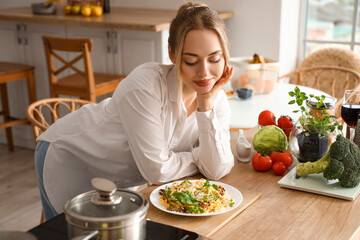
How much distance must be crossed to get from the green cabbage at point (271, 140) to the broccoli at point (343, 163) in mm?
238

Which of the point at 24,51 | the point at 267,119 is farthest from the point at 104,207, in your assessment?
the point at 24,51

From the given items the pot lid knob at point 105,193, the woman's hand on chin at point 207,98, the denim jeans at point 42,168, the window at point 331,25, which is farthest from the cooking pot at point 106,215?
the window at point 331,25

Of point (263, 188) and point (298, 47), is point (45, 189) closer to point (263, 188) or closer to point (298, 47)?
point (263, 188)

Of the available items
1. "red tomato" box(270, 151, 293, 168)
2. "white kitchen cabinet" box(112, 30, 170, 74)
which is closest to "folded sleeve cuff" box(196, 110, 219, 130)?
"red tomato" box(270, 151, 293, 168)

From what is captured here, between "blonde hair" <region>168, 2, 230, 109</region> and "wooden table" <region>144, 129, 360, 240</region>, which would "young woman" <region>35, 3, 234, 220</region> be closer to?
"blonde hair" <region>168, 2, 230, 109</region>

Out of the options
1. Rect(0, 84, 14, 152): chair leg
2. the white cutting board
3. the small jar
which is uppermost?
the small jar

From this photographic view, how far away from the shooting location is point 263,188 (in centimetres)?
145

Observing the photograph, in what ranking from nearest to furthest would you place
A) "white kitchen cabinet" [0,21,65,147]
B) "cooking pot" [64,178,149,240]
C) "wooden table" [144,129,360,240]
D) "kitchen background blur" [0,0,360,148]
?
"cooking pot" [64,178,149,240] < "wooden table" [144,129,360,240] < "kitchen background blur" [0,0,360,148] < "white kitchen cabinet" [0,21,65,147]

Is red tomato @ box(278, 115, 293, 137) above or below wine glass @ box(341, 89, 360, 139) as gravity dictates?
below

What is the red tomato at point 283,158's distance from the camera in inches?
62.1

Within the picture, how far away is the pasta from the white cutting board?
22cm

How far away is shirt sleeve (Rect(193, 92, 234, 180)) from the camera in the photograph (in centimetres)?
154

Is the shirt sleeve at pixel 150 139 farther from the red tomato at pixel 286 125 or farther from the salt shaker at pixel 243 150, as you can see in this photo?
the red tomato at pixel 286 125

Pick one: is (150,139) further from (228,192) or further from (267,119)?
(267,119)
